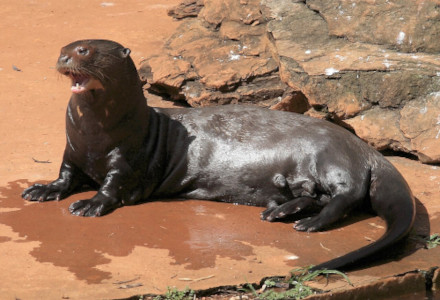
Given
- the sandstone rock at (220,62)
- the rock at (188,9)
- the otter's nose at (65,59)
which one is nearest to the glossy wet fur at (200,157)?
the otter's nose at (65,59)

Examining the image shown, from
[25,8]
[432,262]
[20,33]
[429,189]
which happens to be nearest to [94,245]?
[432,262]

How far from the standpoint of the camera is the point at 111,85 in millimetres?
6051

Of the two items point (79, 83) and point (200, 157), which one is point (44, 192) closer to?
point (79, 83)

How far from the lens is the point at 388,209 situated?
5.81 metres

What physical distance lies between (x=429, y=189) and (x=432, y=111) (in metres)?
0.79

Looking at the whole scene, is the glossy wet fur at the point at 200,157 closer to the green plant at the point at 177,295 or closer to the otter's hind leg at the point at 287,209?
the otter's hind leg at the point at 287,209

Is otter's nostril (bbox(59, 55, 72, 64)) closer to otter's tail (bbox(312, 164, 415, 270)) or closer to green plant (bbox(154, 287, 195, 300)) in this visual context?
green plant (bbox(154, 287, 195, 300))

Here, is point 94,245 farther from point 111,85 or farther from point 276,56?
point 276,56

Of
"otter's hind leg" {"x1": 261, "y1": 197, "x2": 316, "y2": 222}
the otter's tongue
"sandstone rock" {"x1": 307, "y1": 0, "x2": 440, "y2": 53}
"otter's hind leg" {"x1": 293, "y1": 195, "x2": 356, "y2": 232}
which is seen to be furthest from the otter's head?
"sandstone rock" {"x1": 307, "y1": 0, "x2": 440, "y2": 53}

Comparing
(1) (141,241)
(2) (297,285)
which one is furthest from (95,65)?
(2) (297,285)

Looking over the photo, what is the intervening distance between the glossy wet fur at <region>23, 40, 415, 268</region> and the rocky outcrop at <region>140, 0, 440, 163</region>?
880mm

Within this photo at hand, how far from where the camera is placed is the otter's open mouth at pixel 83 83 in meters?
5.91

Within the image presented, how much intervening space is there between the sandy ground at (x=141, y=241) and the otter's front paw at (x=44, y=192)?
0.08 m

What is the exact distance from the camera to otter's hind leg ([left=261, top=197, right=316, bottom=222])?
19.2 ft
